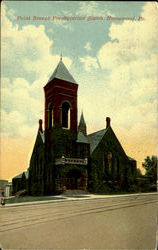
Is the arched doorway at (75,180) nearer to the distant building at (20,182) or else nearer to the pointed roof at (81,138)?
the pointed roof at (81,138)

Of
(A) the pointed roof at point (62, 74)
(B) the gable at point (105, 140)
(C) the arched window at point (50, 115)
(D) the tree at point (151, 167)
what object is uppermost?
(A) the pointed roof at point (62, 74)

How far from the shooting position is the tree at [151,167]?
3.99 metres

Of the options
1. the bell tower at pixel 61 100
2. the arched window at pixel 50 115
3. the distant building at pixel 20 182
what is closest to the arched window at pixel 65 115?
the bell tower at pixel 61 100

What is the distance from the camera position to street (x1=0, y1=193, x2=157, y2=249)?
11.1 feet

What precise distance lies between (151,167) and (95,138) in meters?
1.16

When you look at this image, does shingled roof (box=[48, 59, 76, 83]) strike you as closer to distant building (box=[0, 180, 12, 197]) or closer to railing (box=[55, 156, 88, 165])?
railing (box=[55, 156, 88, 165])

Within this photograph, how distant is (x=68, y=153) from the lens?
4285mm

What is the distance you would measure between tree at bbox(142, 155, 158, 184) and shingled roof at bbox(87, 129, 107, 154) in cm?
94

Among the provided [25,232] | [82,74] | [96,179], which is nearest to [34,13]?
[82,74]

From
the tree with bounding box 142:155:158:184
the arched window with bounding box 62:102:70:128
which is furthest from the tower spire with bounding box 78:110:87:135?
the tree with bounding box 142:155:158:184

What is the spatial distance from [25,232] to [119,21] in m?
3.87

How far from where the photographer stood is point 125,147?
4188 mm

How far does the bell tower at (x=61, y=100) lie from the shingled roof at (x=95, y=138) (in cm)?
35

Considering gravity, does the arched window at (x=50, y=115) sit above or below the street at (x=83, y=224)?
above
